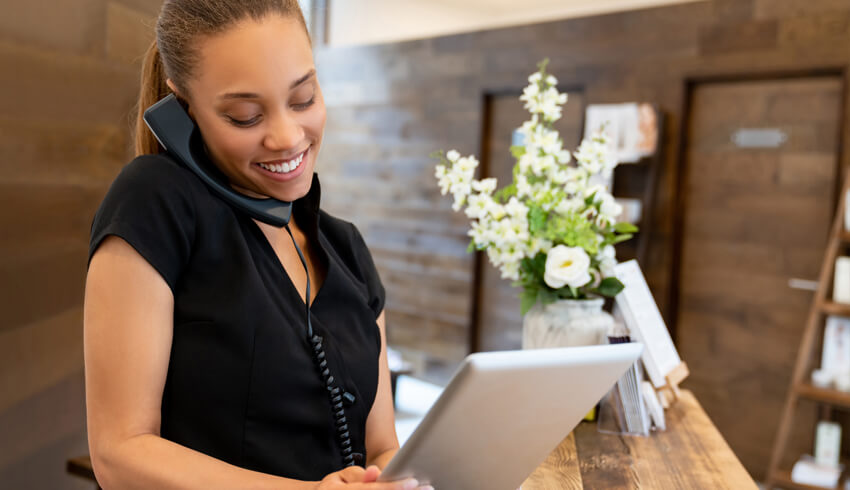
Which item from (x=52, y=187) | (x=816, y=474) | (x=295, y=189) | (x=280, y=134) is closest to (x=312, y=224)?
(x=295, y=189)

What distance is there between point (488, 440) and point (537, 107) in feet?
3.04

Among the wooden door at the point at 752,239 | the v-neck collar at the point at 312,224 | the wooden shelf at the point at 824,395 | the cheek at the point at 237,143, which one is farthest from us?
the wooden door at the point at 752,239

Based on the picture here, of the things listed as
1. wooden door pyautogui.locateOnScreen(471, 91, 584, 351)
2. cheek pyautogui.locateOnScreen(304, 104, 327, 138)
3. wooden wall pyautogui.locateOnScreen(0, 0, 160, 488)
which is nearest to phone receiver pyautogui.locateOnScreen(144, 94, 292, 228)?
cheek pyautogui.locateOnScreen(304, 104, 327, 138)

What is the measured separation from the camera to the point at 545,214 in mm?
1553

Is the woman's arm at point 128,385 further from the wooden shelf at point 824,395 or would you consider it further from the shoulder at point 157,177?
the wooden shelf at point 824,395

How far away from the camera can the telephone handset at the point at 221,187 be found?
0.96m

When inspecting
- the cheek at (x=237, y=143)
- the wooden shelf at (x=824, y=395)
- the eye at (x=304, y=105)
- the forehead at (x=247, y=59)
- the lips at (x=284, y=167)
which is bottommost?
the wooden shelf at (x=824, y=395)

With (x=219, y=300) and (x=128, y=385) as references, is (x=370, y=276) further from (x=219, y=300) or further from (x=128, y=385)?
(x=128, y=385)

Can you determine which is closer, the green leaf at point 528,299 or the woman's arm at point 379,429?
the woman's arm at point 379,429

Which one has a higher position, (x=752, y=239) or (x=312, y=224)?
(x=312, y=224)

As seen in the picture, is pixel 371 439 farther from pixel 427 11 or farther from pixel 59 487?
pixel 427 11

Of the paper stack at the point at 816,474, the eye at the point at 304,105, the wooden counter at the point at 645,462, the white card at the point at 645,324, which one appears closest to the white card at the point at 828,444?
the paper stack at the point at 816,474

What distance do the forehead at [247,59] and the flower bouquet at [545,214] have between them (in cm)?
61

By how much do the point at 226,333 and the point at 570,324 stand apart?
0.80 meters
